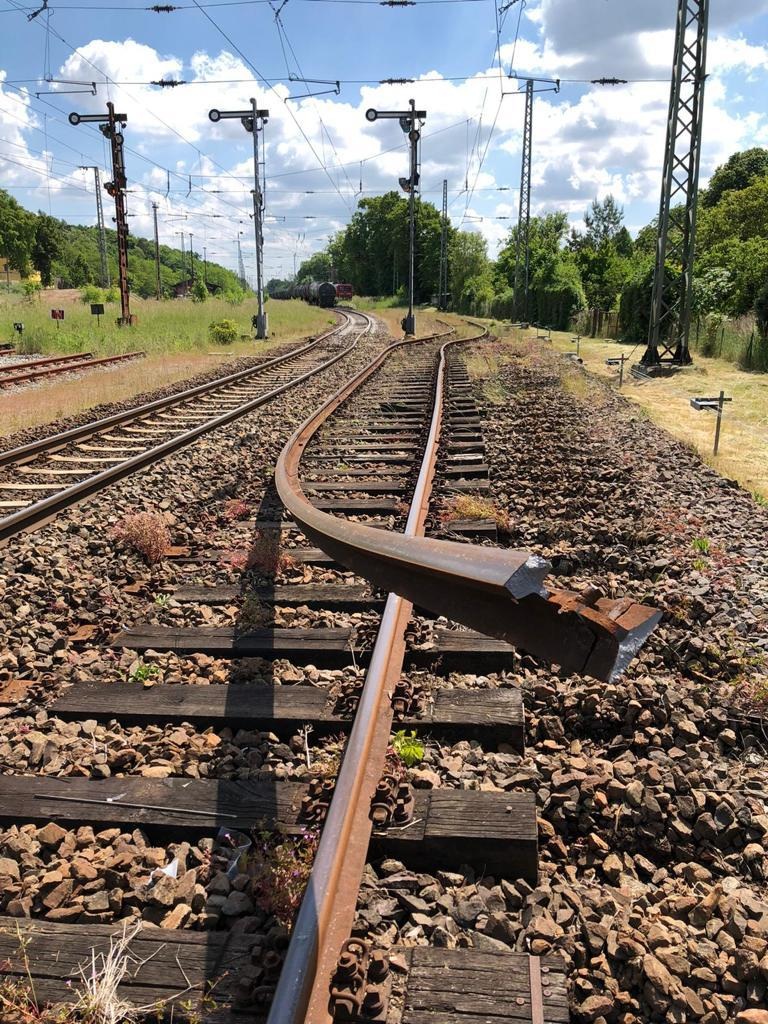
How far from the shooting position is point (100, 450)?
882 cm

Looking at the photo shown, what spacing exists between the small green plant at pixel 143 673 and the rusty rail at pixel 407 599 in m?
1.16

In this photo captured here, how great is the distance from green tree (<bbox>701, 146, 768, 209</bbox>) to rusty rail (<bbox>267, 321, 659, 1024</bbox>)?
81.1 metres

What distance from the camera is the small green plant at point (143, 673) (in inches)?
140

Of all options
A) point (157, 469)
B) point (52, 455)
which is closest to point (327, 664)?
point (157, 469)

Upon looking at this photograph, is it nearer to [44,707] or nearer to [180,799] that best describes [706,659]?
[180,799]

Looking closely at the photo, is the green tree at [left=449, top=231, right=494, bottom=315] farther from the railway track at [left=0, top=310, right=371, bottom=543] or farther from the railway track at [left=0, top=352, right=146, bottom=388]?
the railway track at [left=0, top=310, right=371, bottom=543]

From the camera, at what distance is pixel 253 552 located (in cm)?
512

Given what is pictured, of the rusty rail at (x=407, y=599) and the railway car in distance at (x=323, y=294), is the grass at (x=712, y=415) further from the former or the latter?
the railway car in distance at (x=323, y=294)

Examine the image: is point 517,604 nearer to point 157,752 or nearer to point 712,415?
point 157,752

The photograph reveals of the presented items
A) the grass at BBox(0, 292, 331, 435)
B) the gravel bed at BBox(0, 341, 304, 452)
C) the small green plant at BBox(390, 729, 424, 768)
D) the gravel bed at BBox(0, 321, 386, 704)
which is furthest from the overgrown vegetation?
the grass at BBox(0, 292, 331, 435)

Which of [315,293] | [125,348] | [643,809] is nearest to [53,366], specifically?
[125,348]

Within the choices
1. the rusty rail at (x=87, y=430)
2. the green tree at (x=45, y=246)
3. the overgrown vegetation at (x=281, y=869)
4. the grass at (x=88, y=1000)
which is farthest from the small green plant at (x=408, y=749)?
the green tree at (x=45, y=246)

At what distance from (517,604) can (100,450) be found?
799cm

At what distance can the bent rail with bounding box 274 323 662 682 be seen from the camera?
154 cm
